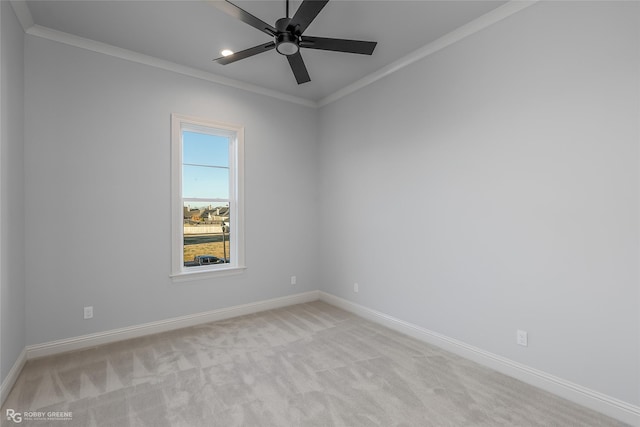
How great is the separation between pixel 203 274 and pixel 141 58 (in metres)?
2.52

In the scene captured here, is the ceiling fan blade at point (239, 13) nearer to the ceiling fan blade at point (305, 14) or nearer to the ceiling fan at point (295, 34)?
the ceiling fan at point (295, 34)

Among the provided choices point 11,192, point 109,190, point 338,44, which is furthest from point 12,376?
point 338,44

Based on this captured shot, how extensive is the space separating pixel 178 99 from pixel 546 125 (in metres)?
3.67

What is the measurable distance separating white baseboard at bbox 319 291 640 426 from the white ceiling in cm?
296

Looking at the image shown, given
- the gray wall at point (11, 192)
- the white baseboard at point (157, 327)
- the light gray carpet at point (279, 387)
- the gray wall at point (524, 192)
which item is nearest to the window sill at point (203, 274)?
the white baseboard at point (157, 327)

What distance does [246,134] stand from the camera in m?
4.06

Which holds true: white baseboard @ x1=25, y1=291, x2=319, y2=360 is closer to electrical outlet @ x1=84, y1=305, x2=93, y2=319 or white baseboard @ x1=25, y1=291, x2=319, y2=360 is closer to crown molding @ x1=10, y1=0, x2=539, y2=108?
electrical outlet @ x1=84, y1=305, x2=93, y2=319

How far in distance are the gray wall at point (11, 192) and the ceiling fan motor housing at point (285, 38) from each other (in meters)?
1.98

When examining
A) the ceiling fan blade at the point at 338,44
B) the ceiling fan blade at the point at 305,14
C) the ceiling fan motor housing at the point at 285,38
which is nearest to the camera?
the ceiling fan blade at the point at 305,14

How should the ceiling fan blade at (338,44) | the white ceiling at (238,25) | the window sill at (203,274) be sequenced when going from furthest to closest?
the window sill at (203,274)
the white ceiling at (238,25)
the ceiling fan blade at (338,44)

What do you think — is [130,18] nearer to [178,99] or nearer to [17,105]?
[178,99]

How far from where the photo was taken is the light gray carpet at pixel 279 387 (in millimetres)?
1985

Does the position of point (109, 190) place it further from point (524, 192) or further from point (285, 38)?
point (524, 192)

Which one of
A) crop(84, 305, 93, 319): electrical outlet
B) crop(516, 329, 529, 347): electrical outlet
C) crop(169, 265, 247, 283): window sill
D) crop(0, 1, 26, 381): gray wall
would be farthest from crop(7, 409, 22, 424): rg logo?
crop(516, 329, 529, 347): electrical outlet
